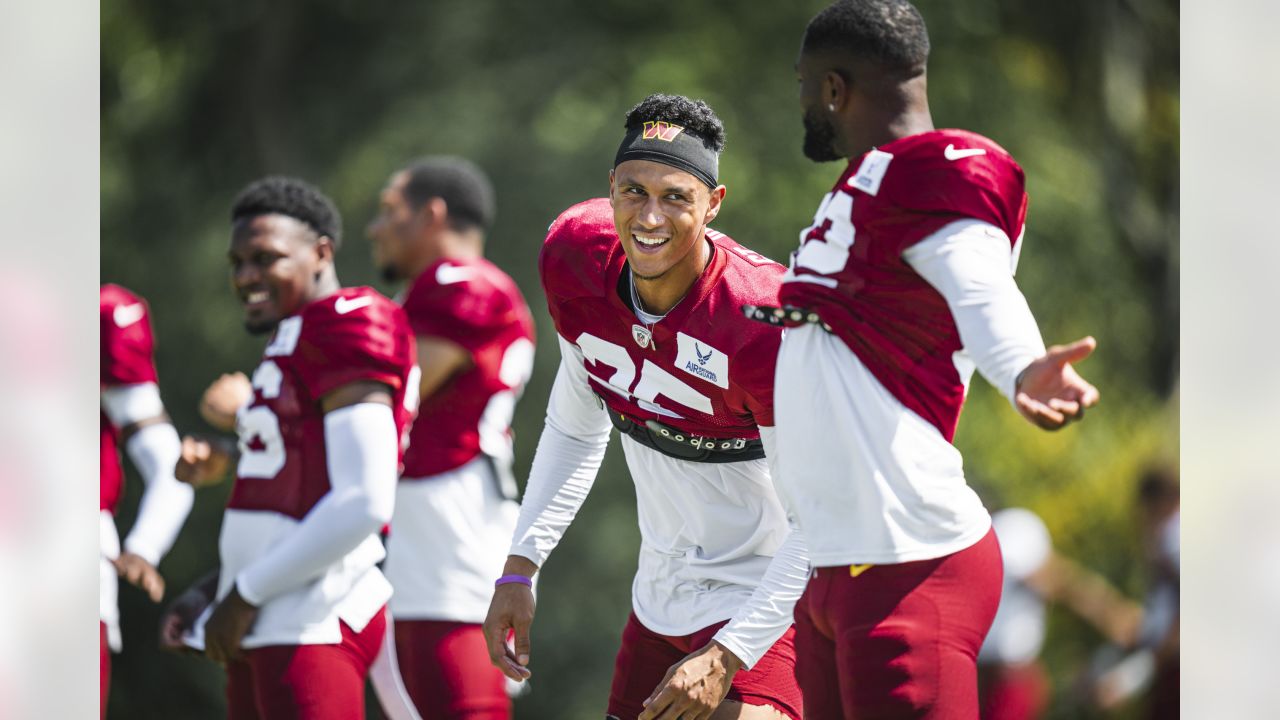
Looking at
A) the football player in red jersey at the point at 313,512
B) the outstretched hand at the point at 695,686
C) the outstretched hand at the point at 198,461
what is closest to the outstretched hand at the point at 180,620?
the football player in red jersey at the point at 313,512

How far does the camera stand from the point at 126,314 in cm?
402

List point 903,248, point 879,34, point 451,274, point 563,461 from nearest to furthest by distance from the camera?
point 903,248 → point 879,34 → point 563,461 → point 451,274

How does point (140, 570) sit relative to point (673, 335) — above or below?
below

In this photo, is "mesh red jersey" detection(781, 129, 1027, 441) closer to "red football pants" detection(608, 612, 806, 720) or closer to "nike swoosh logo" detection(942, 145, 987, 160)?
"nike swoosh logo" detection(942, 145, 987, 160)

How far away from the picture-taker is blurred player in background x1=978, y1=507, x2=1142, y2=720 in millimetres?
4793

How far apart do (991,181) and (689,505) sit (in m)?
0.94

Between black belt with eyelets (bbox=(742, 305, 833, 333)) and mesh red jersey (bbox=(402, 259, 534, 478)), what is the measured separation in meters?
2.07

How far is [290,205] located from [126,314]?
2.84ft

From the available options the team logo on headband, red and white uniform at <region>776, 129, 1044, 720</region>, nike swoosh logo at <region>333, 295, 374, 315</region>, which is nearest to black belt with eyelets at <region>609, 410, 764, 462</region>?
red and white uniform at <region>776, 129, 1044, 720</region>

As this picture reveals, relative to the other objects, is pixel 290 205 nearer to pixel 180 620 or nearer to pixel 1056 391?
pixel 180 620

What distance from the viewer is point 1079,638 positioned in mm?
4973

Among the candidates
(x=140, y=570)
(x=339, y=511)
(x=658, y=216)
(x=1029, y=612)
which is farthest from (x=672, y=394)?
(x=1029, y=612)

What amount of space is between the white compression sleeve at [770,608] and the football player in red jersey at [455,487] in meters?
1.75

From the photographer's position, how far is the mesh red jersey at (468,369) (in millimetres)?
4297
